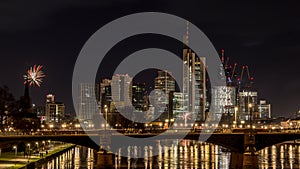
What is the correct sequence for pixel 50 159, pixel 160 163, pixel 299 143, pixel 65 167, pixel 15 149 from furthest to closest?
pixel 299 143 < pixel 15 149 < pixel 50 159 < pixel 160 163 < pixel 65 167

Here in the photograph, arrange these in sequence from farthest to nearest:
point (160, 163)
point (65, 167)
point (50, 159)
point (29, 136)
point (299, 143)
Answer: point (299, 143) < point (50, 159) < point (160, 163) < point (65, 167) < point (29, 136)

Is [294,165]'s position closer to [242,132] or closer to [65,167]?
[242,132]

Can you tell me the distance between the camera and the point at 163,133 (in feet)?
275

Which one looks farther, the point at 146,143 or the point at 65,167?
the point at 146,143

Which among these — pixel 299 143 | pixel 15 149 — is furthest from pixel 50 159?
pixel 299 143

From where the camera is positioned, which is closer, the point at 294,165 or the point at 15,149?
the point at 294,165

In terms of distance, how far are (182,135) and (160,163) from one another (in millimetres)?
6437

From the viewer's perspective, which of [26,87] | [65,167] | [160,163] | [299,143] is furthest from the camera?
[299,143]

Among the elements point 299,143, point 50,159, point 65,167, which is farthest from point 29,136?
point 299,143

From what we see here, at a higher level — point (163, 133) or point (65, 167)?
point (163, 133)

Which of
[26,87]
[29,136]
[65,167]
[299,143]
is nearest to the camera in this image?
[29,136]

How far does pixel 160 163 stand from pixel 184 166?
18.3 feet

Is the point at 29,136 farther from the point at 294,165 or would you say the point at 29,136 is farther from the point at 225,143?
the point at 294,165

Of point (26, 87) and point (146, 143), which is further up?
point (26, 87)
